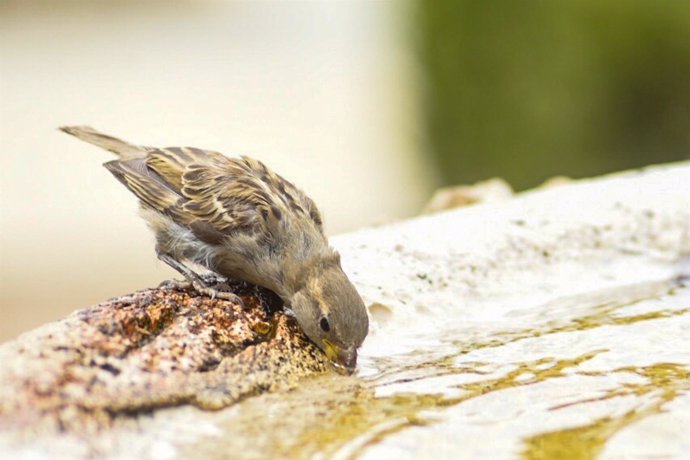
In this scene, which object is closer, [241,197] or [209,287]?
[209,287]

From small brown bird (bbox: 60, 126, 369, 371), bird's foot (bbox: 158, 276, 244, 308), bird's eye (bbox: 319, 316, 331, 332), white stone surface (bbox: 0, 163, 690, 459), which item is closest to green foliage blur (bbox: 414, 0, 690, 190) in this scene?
white stone surface (bbox: 0, 163, 690, 459)

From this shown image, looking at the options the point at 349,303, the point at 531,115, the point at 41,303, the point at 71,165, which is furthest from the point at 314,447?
the point at 71,165

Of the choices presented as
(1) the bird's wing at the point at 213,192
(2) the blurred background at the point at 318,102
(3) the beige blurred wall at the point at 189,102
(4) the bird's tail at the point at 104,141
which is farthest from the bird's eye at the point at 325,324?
(3) the beige blurred wall at the point at 189,102

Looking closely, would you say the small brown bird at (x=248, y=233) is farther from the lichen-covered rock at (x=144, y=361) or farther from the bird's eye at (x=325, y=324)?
the lichen-covered rock at (x=144, y=361)

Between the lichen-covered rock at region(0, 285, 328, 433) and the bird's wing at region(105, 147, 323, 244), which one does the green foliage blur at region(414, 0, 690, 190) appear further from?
the lichen-covered rock at region(0, 285, 328, 433)

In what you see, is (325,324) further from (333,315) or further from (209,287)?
(209,287)

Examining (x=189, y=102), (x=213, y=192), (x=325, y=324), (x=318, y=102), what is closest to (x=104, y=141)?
(x=213, y=192)
